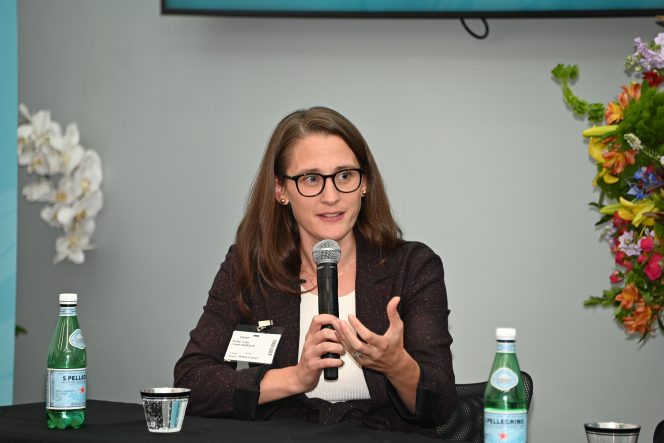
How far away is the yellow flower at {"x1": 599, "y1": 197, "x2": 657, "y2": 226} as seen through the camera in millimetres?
1610

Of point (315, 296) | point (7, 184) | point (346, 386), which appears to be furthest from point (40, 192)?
point (346, 386)

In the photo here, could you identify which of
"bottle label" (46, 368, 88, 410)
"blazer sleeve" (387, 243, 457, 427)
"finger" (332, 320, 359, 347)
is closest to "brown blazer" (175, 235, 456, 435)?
"blazer sleeve" (387, 243, 457, 427)

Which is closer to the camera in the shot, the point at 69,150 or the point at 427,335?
the point at 427,335

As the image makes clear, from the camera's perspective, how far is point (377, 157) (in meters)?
3.24

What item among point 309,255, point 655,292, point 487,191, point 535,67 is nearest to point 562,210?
point 487,191

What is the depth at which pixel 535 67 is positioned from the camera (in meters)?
3.10

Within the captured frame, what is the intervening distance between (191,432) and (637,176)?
952 mm

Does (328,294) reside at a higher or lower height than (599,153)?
lower

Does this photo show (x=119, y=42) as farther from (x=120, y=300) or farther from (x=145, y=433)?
(x=145, y=433)

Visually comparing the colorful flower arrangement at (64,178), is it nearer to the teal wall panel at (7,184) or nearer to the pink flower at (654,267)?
the teal wall panel at (7,184)

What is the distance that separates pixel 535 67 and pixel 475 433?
1.50m

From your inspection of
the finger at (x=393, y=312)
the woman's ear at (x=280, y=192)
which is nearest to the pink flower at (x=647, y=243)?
the finger at (x=393, y=312)

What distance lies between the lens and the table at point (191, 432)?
1579 millimetres

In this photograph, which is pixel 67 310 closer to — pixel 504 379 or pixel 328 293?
pixel 328 293
